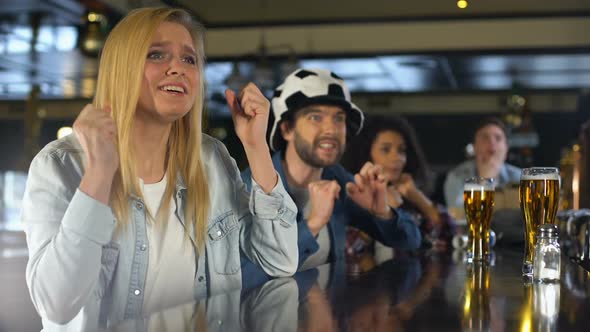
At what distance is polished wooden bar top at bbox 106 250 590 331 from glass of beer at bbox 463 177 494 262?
37 cm

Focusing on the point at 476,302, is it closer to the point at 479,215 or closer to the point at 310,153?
the point at 479,215

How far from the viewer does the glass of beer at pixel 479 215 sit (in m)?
2.04

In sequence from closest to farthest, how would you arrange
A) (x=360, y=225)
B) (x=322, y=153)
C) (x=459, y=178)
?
1. (x=322, y=153)
2. (x=360, y=225)
3. (x=459, y=178)

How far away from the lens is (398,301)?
1.13 metres

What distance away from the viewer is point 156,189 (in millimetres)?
1686

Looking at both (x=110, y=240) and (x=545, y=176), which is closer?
(x=110, y=240)

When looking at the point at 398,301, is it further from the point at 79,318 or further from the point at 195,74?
the point at 195,74

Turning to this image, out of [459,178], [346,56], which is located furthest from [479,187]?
[346,56]

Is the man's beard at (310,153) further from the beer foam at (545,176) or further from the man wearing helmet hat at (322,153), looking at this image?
the beer foam at (545,176)

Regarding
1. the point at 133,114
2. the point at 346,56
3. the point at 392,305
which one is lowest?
the point at 392,305

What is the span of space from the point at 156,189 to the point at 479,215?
0.84 m

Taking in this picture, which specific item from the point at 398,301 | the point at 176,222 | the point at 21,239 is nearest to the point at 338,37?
the point at 21,239

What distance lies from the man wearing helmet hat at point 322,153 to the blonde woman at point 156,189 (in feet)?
2.61

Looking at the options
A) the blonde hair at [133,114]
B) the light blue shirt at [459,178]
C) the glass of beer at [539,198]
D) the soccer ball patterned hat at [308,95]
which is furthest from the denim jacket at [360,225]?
the light blue shirt at [459,178]
